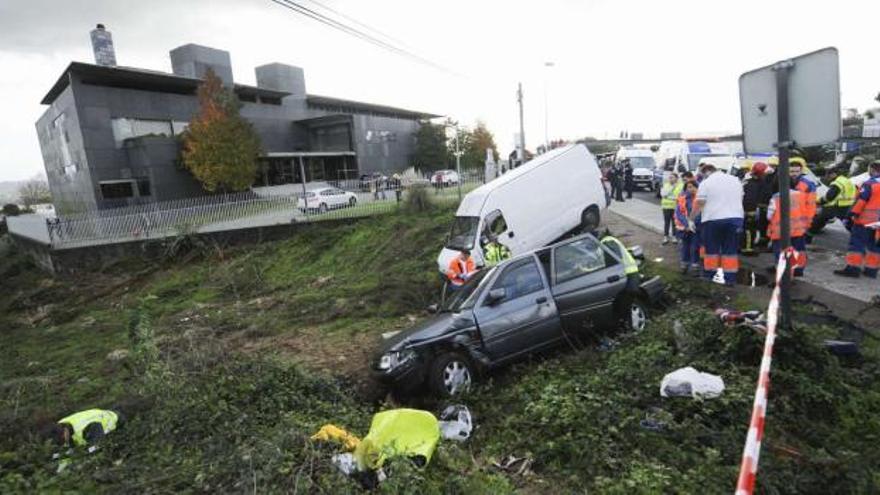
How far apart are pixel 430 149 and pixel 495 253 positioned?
4423 cm

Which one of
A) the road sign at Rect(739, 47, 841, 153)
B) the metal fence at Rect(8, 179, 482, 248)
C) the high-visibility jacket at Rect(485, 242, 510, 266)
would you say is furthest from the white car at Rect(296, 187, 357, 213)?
the road sign at Rect(739, 47, 841, 153)

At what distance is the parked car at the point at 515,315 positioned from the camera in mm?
5508

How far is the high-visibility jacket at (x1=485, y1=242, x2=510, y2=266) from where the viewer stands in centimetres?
933

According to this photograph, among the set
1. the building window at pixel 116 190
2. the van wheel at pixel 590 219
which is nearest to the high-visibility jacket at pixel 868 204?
the van wheel at pixel 590 219

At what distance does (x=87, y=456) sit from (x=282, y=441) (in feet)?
6.46

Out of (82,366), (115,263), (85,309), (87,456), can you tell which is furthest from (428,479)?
(115,263)

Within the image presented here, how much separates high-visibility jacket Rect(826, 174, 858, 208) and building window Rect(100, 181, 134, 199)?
3677 cm

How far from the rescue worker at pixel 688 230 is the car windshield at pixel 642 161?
16590 mm

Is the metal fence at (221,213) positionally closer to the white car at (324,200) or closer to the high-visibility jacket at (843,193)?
the white car at (324,200)

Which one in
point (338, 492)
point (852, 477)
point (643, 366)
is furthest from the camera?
point (643, 366)

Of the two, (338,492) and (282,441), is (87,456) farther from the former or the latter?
(338,492)

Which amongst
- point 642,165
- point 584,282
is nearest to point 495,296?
point 584,282

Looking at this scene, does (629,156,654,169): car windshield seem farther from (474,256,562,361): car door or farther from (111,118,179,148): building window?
(111,118,179,148): building window

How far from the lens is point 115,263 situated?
1728 cm
